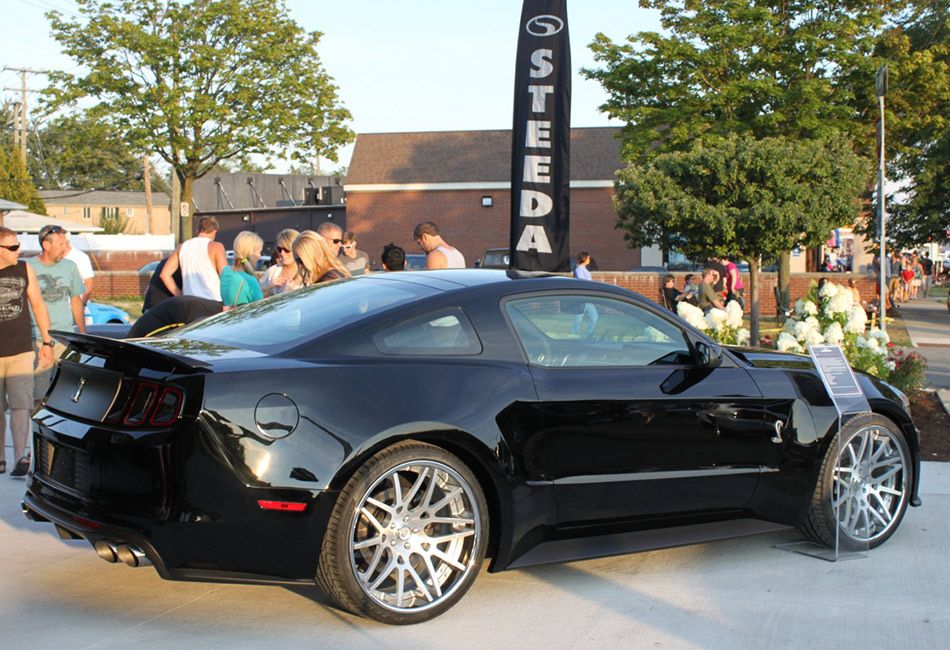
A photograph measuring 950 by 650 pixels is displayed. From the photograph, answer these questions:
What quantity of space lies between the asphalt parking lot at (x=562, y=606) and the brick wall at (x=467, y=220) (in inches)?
1680

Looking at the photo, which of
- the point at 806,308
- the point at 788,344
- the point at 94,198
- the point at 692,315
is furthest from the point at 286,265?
the point at 94,198

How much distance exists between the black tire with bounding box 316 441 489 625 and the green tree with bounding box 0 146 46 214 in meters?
60.3

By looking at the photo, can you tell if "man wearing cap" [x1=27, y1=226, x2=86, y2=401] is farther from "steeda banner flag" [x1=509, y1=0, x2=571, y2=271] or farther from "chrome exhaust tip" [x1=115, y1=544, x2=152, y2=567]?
"steeda banner flag" [x1=509, y1=0, x2=571, y2=271]

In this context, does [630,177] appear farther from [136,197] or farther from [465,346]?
[136,197]

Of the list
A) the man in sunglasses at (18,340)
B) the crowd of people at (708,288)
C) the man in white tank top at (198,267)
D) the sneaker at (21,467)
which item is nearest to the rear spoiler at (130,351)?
the man in sunglasses at (18,340)

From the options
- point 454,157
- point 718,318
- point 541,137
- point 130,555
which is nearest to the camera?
point 130,555

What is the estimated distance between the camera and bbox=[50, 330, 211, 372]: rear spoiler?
425 centimetres

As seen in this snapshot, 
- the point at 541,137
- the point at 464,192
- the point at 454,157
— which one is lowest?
the point at 541,137

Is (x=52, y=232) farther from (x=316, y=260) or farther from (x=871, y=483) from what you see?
(x=871, y=483)

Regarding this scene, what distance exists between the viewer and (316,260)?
25.5 feet

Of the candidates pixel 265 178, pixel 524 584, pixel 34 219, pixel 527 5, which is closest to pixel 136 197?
pixel 265 178

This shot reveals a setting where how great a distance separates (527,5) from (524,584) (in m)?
7.81

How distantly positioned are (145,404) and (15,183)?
6155 centimetres

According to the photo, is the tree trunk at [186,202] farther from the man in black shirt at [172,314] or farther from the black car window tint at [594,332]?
the black car window tint at [594,332]
